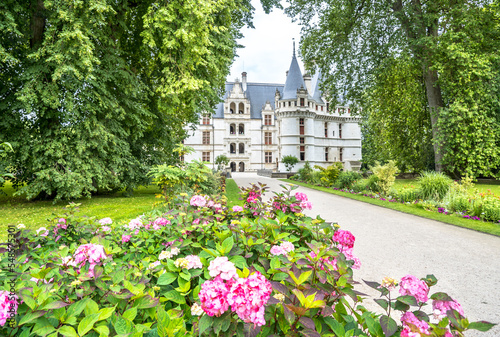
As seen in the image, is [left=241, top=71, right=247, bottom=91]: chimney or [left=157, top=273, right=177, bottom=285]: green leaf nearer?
[left=157, top=273, right=177, bottom=285]: green leaf

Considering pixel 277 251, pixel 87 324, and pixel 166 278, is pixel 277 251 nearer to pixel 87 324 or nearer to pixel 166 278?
pixel 166 278

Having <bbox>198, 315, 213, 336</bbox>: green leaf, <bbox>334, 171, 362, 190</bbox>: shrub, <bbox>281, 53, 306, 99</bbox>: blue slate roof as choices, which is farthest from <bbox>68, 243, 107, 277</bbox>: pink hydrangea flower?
<bbox>281, 53, 306, 99</bbox>: blue slate roof

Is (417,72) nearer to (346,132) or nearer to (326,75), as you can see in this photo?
(326,75)

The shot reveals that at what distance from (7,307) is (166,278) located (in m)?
0.61

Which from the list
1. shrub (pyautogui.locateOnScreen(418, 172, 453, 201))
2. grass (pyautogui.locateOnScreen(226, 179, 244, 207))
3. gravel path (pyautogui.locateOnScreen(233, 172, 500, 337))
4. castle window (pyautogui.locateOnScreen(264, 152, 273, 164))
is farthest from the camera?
castle window (pyautogui.locateOnScreen(264, 152, 273, 164))

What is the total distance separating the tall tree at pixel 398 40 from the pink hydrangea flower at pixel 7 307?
15.5 meters

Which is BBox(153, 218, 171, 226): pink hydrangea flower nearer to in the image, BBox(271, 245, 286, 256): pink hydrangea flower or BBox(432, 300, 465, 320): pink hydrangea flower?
BBox(271, 245, 286, 256): pink hydrangea flower

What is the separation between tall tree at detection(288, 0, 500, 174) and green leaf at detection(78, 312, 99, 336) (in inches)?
606

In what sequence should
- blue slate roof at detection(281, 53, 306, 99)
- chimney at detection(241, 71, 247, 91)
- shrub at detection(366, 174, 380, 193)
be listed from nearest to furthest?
shrub at detection(366, 174, 380, 193) → blue slate roof at detection(281, 53, 306, 99) → chimney at detection(241, 71, 247, 91)

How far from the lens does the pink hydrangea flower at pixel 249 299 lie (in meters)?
0.95

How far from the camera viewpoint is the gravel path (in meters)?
3.01

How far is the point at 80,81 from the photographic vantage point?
27.2ft

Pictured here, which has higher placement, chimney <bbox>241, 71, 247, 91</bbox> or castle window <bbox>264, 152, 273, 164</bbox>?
chimney <bbox>241, 71, 247, 91</bbox>

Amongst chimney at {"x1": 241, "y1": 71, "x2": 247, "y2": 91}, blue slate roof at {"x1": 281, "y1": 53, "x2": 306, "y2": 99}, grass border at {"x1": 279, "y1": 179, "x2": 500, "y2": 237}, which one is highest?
chimney at {"x1": 241, "y1": 71, "x2": 247, "y2": 91}
